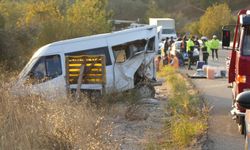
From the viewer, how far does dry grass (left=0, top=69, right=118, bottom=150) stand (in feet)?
23.2

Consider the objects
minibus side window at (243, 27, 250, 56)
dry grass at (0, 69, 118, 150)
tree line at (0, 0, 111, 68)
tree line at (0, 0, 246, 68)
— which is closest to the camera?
dry grass at (0, 69, 118, 150)

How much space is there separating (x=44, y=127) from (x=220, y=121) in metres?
6.38

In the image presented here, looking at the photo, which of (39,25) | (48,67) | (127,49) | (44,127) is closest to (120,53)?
(127,49)

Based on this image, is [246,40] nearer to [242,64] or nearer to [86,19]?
[242,64]

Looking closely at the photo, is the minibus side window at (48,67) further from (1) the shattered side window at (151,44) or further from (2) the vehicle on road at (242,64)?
(2) the vehicle on road at (242,64)

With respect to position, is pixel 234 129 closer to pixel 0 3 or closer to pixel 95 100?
pixel 95 100

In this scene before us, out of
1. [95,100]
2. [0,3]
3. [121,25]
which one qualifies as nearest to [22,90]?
[95,100]

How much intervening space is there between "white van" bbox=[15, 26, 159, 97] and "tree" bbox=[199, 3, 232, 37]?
49745 mm

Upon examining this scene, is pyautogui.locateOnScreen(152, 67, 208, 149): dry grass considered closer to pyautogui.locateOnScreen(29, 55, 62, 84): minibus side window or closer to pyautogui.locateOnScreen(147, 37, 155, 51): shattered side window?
pyautogui.locateOnScreen(147, 37, 155, 51): shattered side window

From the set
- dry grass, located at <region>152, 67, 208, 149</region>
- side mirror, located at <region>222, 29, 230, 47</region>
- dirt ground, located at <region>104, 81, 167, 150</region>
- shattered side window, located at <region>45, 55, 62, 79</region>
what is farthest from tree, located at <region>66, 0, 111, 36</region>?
side mirror, located at <region>222, 29, 230, 47</region>

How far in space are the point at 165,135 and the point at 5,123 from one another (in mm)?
4270

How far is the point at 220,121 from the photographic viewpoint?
42.9 ft

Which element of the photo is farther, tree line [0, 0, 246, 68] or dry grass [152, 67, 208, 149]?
tree line [0, 0, 246, 68]

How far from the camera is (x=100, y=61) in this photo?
1675 centimetres
